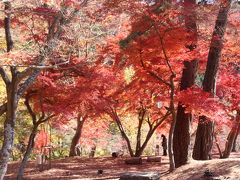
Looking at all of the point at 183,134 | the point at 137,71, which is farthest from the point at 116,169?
the point at 137,71

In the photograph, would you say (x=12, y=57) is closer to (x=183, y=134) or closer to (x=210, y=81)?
(x=183, y=134)

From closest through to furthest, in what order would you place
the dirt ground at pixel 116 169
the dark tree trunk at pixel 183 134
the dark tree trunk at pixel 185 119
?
the dirt ground at pixel 116 169, the dark tree trunk at pixel 185 119, the dark tree trunk at pixel 183 134

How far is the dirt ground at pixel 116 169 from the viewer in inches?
324

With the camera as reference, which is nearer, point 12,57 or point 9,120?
point 12,57

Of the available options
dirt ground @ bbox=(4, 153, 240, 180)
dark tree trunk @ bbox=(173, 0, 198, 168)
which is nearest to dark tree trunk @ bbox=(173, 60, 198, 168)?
dark tree trunk @ bbox=(173, 0, 198, 168)

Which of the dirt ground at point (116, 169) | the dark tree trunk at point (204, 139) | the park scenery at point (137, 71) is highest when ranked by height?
the park scenery at point (137, 71)

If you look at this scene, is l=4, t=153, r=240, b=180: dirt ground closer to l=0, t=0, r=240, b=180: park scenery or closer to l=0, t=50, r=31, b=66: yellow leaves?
l=0, t=0, r=240, b=180: park scenery

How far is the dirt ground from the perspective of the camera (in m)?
8.22

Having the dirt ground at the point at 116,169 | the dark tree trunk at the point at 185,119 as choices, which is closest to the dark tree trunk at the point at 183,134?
the dark tree trunk at the point at 185,119

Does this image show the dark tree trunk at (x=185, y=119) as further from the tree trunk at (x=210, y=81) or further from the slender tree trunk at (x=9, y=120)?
the slender tree trunk at (x=9, y=120)

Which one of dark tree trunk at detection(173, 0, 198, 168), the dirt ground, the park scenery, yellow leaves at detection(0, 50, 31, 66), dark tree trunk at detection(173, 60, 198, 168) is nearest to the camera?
yellow leaves at detection(0, 50, 31, 66)

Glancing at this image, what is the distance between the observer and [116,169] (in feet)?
44.2

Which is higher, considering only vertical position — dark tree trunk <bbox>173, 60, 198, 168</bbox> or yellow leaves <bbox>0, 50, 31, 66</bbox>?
yellow leaves <bbox>0, 50, 31, 66</bbox>

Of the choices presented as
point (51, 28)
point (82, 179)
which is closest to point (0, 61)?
point (51, 28)
